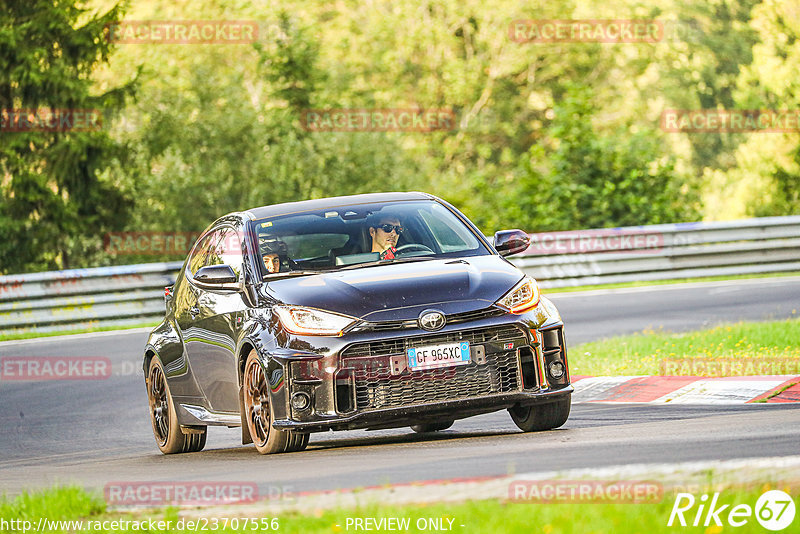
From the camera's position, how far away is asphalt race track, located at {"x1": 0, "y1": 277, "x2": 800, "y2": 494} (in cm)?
686

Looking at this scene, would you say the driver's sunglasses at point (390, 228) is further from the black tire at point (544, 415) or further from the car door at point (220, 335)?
the black tire at point (544, 415)

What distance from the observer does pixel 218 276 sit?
358 inches

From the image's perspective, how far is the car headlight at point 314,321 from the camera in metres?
8.13

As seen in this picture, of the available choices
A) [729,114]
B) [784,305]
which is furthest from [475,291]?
[729,114]

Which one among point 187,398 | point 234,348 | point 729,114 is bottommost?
point 729,114

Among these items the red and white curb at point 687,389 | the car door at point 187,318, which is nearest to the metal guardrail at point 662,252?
the red and white curb at point 687,389

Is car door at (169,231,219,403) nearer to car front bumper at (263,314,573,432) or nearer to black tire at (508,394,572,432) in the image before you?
car front bumper at (263,314,573,432)

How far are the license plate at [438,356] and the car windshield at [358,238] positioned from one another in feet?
3.49

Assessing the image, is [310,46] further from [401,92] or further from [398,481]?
[398,481]

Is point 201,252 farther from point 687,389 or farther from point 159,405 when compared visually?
point 687,389

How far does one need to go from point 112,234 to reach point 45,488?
23478 mm

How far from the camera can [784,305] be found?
18.0 m

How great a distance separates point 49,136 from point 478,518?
2598 cm

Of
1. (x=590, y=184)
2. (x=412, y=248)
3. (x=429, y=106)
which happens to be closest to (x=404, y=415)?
(x=412, y=248)
